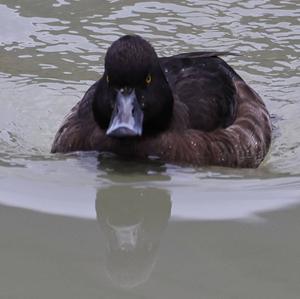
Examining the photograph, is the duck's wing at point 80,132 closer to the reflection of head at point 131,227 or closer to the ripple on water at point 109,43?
the ripple on water at point 109,43

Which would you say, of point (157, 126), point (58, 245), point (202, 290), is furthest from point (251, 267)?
point (157, 126)

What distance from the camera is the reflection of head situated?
505 centimetres

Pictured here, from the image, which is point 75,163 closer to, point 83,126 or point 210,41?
point 83,126

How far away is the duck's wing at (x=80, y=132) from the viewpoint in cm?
707

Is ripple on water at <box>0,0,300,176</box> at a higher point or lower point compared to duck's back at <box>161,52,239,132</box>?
lower

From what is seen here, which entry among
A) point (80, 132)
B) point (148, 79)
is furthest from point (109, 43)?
point (148, 79)

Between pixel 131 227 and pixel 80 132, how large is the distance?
1656 millimetres

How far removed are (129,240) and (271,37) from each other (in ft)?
15.3

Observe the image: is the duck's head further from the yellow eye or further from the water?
the water

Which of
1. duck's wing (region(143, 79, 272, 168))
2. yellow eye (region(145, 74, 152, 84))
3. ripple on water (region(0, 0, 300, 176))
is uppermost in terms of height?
yellow eye (region(145, 74, 152, 84))

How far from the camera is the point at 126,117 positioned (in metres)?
6.61

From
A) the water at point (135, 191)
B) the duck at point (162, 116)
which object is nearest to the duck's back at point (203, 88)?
the duck at point (162, 116)

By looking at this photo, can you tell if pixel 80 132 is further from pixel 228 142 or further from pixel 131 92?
pixel 228 142

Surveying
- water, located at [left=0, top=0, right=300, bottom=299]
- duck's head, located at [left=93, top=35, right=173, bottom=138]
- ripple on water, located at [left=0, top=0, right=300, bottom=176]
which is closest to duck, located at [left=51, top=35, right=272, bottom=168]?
duck's head, located at [left=93, top=35, right=173, bottom=138]
